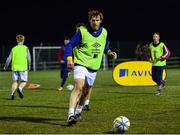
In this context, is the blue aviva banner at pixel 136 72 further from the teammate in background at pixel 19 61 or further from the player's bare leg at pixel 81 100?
the player's bare leg at pixel 81 100

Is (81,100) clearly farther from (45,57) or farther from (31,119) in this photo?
(45,57)

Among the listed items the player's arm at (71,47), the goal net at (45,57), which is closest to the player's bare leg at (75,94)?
the player's arm at (71,47)

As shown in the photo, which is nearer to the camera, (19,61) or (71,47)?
(71,47)

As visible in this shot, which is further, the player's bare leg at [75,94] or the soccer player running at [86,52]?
the soccer player running at [86,52]

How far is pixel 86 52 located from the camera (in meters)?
10.8

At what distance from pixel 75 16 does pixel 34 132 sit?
46.7 meters

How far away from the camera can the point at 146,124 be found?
34.4 feet

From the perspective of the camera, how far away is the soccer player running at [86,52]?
10.6 m

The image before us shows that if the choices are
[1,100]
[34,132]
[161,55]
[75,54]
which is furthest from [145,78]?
[34,132]

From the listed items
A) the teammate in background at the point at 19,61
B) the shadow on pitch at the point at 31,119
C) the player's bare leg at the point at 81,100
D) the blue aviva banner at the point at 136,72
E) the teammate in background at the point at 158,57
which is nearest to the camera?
the player's bare leg at the point at 81,100

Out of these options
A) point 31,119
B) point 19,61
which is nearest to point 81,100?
point 31,119

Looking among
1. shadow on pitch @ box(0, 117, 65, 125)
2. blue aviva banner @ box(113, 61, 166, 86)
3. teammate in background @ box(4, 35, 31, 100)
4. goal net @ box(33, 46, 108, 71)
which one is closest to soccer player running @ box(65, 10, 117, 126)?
shadow on pitch @ box(0, 117, 65, 125)

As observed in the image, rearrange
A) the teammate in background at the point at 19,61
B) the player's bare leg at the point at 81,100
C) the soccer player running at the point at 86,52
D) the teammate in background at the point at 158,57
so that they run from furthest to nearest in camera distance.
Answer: the teammate in background at the point at 158,57 < the teammate in background at the point at 19,61 < the player's bare leg at the point at 81,100 < the soccer player running at the point at 86,52

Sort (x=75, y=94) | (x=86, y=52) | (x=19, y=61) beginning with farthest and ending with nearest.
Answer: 1. (x=19, y=61)
2. (x=86, y=52)
3. (x=75, y=94)
